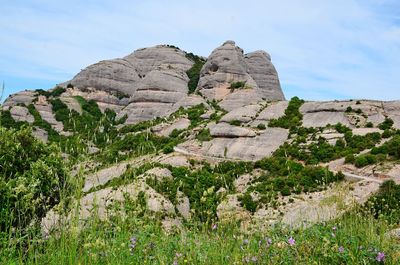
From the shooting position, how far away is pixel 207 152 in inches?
2405

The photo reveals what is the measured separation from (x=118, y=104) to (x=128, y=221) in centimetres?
10769

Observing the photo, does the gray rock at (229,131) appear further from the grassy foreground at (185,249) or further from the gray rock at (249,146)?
the grassy foreground at (185,249)

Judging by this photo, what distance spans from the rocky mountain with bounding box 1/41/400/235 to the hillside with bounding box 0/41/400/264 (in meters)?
0.17

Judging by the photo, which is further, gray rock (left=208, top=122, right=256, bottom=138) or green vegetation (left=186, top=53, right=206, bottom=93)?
green vegetation (left=186, top=53, right=206, bottom=93)

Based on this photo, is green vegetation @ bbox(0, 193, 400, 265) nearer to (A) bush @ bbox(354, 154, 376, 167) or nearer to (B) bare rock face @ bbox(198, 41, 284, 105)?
(A) bush @ bbox(354, 154, 376, 167)

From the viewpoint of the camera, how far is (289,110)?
70312mm

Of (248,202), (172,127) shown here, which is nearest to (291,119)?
(172,127)

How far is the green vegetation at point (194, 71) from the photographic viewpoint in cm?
11446

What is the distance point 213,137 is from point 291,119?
12.2m

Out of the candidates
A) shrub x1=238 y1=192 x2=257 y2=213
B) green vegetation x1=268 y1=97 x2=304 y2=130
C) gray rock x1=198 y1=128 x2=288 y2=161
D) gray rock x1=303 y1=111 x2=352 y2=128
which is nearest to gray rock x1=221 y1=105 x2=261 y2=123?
green vegetation x1=268 y1=97 x2=304 y2=130

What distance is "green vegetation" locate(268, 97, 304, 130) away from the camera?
64750 mm

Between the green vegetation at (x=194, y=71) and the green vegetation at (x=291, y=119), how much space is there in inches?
1692

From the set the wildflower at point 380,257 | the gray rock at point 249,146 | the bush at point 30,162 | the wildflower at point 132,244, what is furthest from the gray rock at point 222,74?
the wildflower at point 380,257

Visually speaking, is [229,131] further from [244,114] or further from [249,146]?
[244,114]
